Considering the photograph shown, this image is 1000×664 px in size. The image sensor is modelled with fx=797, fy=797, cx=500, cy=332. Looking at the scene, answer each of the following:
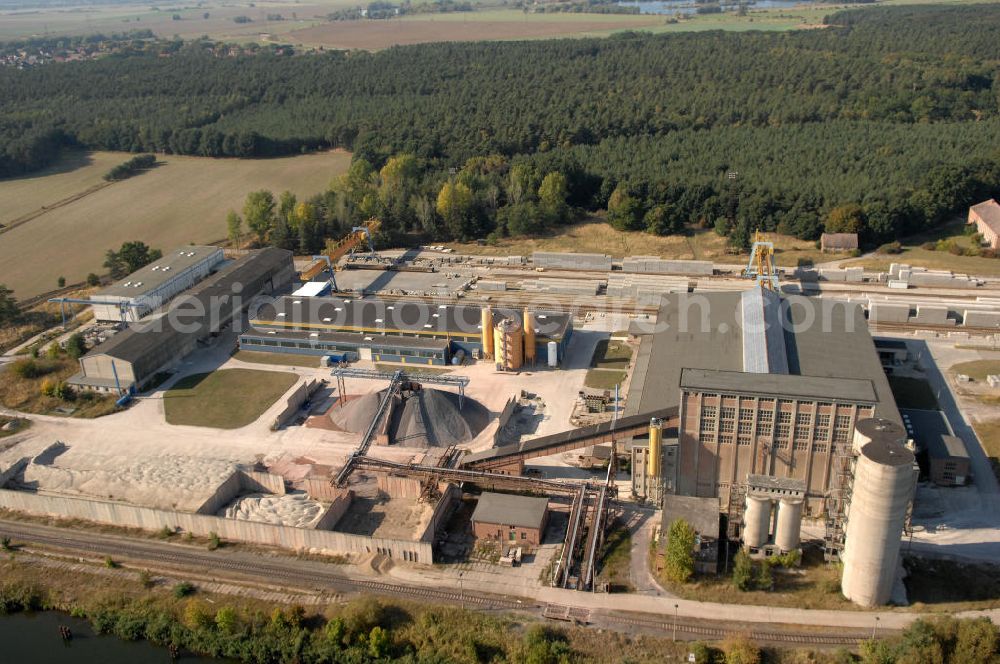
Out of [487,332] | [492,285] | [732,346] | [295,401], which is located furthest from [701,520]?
[492,285]

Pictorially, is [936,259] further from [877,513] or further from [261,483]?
[261,483]

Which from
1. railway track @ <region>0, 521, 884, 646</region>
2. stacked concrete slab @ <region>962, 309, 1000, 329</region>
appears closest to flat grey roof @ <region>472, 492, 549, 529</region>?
railway track @ <region>0, 521, 884, 646</region>

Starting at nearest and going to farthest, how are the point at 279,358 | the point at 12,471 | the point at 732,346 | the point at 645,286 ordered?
the point at 12,471, the point at 732,346, the point at 279,358, the point at 645,286

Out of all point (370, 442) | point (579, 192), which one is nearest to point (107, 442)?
point (370, 442)

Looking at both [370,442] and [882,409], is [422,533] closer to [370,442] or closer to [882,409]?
[370,442]

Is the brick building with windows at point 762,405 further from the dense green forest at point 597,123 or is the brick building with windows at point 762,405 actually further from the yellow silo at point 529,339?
the dense green forest at point 597,123

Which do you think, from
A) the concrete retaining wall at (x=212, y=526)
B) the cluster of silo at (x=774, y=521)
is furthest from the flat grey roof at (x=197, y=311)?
the cluster of silo at (x=774, y=521)

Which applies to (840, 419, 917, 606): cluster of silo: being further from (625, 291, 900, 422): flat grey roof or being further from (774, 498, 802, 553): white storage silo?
(625, 291, 900, 422): flat grey roof

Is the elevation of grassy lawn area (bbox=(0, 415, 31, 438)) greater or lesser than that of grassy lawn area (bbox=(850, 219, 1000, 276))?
lesser
